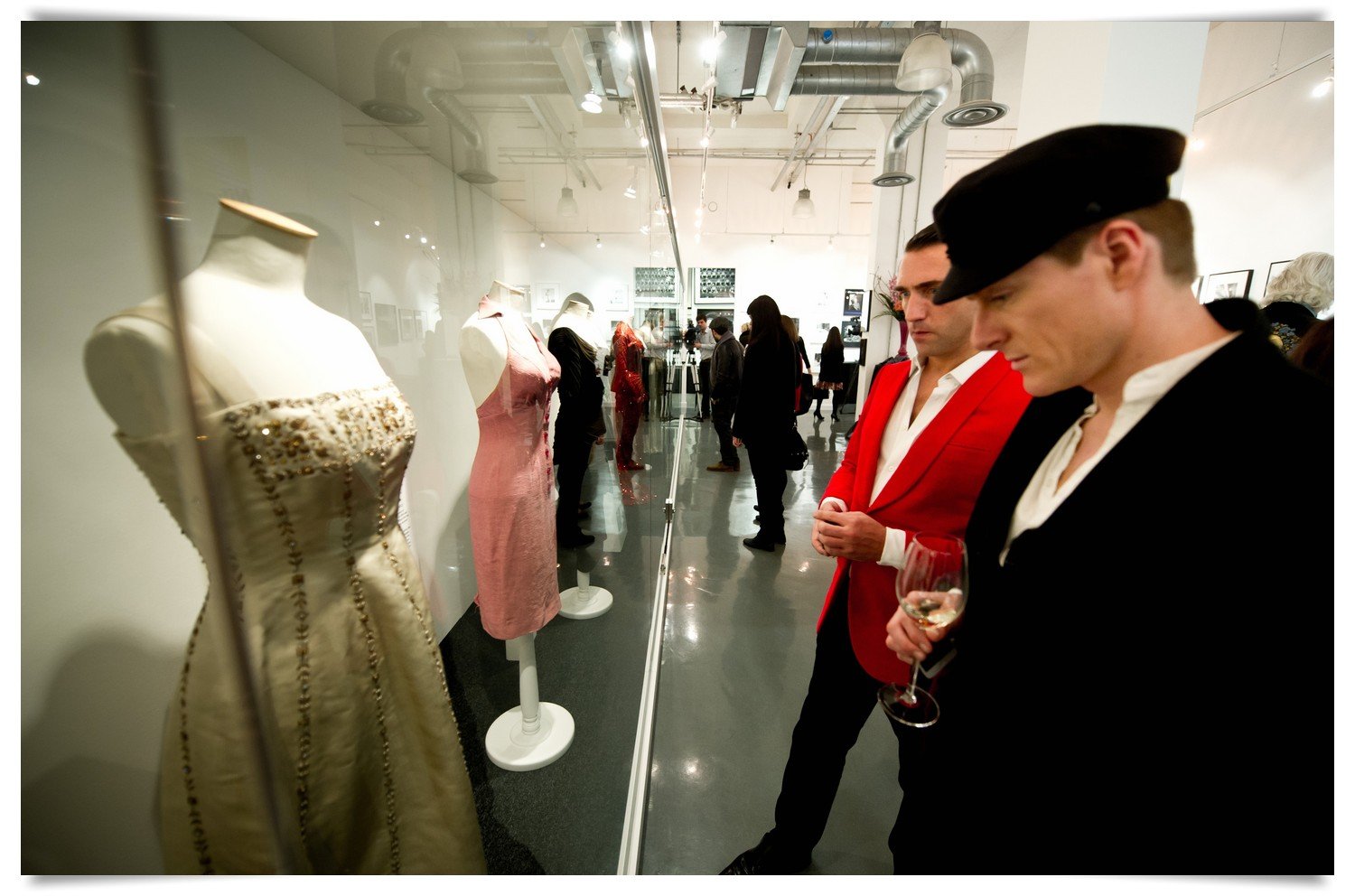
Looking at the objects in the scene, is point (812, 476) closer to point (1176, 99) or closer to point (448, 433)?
point (1176, 99)

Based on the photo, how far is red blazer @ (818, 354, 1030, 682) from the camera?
105cm

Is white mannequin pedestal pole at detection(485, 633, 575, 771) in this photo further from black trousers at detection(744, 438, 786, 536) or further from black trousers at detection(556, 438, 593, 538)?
black trousers at detection(744, 438, 786, 536)

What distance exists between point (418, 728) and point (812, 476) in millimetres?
5237

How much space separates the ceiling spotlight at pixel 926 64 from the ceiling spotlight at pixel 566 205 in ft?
11.2

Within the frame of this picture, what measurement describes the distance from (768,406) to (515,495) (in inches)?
106

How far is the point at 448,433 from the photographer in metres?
0.98

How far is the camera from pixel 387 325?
743 millimetres

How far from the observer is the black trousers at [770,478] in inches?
146

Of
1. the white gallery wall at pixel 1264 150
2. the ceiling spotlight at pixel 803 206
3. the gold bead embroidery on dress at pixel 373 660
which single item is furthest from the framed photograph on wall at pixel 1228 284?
Result: the ceiling spotlight at pixel 803 206

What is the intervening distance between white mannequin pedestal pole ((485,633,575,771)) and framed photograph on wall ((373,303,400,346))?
0.90 meters

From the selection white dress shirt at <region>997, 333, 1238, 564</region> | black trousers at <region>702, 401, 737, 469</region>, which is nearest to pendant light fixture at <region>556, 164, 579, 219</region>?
white dress shirt at <region>997, 333, 1238, 564</region>

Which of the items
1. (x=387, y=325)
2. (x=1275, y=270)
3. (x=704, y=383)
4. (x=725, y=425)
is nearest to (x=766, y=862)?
(x=387, y=325)

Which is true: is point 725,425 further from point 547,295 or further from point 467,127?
point 467,127

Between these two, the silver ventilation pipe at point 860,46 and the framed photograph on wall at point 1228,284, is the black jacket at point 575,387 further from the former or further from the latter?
the silver ventilation pipe at point 860,46
